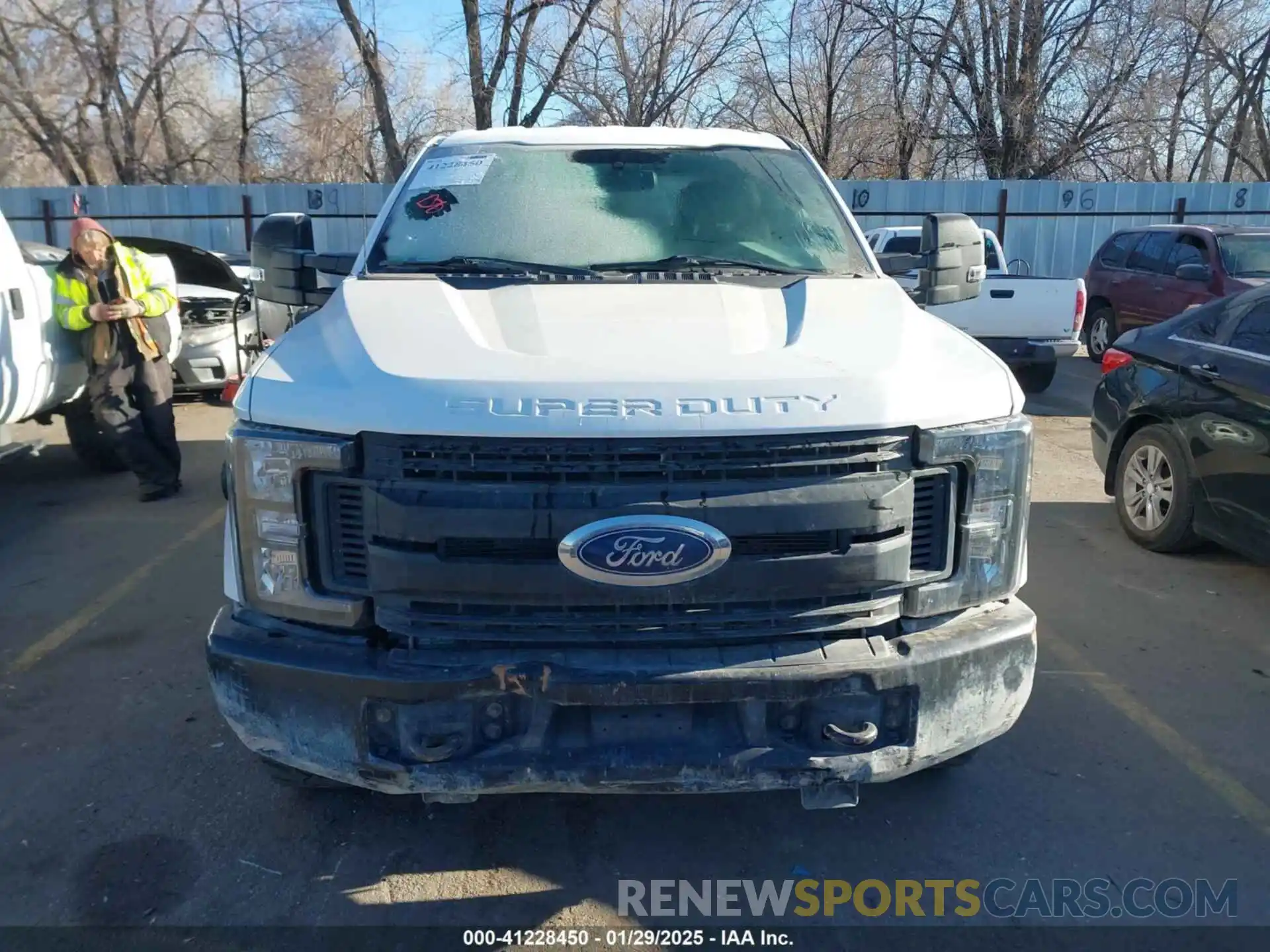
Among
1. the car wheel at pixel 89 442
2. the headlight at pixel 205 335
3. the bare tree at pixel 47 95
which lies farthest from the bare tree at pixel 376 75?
the car wheel at pixel 89 442

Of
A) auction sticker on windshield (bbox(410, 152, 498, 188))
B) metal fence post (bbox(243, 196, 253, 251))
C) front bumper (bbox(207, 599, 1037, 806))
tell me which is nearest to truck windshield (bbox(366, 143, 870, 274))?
auction sticker on windshield (bbox(410, 152, 498, 188))

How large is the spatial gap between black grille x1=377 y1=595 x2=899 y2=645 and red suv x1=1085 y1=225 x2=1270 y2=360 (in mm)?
9920

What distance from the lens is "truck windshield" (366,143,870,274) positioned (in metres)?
3.71

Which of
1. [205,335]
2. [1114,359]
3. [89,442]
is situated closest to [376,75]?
[205,335]

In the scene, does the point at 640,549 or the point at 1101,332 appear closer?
the point at 640,549

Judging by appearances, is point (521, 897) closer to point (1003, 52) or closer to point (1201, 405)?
point (1201, 405)

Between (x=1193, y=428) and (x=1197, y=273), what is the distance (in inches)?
263

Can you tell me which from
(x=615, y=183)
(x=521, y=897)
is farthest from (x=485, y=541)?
(x=615, y=183)

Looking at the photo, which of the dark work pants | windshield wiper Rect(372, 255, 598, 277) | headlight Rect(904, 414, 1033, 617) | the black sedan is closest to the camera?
headlight Rect(904, 414, 1033, 617)

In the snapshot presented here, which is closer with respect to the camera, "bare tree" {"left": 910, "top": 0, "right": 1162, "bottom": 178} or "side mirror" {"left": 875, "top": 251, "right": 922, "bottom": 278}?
"side mirror" {"left": 875, "top": 251, "right": 922, "bottom": 278}

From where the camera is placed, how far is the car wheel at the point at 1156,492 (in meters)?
5.52

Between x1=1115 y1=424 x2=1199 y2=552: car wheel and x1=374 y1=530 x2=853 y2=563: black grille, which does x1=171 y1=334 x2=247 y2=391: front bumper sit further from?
x1=374 y1=530 x2=853 y2=563: black grille

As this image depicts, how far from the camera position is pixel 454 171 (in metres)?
4.14

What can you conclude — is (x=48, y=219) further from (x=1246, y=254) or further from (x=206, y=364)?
(x=1246, y=254)
